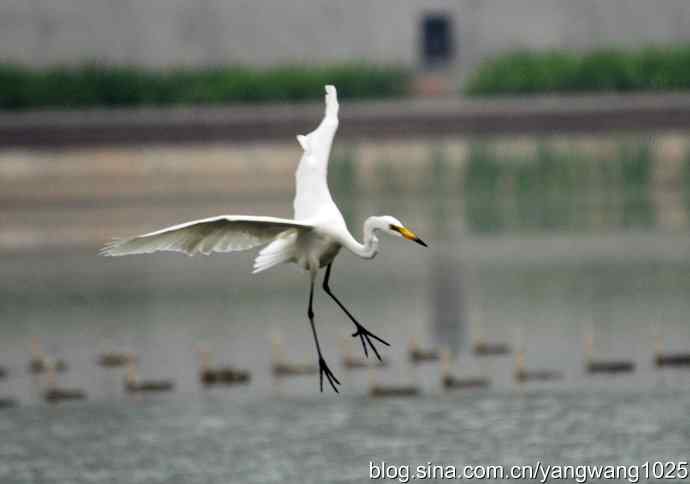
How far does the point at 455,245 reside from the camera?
46938 mm

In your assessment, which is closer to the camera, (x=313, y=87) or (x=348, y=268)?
(x=348, y=268)

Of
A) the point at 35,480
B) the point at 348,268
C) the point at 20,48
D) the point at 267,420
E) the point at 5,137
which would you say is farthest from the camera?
the point at 20,48

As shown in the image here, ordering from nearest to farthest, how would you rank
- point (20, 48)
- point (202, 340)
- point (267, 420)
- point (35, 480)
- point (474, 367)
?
point (35, 480) → point (267, 420) → point (474, 367) → point (202, 340) → point (20, 48)

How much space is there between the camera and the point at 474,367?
96.8 feet

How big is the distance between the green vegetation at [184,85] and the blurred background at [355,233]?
0.09 meters

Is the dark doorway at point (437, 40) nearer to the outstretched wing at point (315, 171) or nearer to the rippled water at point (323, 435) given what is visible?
the rippled water at point (323, 435)

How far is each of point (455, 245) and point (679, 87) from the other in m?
20.4

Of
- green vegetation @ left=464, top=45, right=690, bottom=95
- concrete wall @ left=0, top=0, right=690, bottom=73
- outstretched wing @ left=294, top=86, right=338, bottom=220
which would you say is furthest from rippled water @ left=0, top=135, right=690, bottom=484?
concrete wall @ left=0, top=0, right=690, bottom=73

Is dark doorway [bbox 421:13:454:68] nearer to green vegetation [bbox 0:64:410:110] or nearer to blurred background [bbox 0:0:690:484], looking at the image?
blurred background [bbox 0:0:690:484]

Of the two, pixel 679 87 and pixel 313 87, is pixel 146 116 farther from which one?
pixel 679 87

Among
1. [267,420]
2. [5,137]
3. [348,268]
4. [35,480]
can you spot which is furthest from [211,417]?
[5,137]

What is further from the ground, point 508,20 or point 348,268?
point 508,20

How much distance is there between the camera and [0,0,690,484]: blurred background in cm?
2516

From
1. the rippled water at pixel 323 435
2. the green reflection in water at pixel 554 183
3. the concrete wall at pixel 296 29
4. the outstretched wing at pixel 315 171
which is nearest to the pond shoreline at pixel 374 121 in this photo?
the green reflection in water at pixel 554 183
